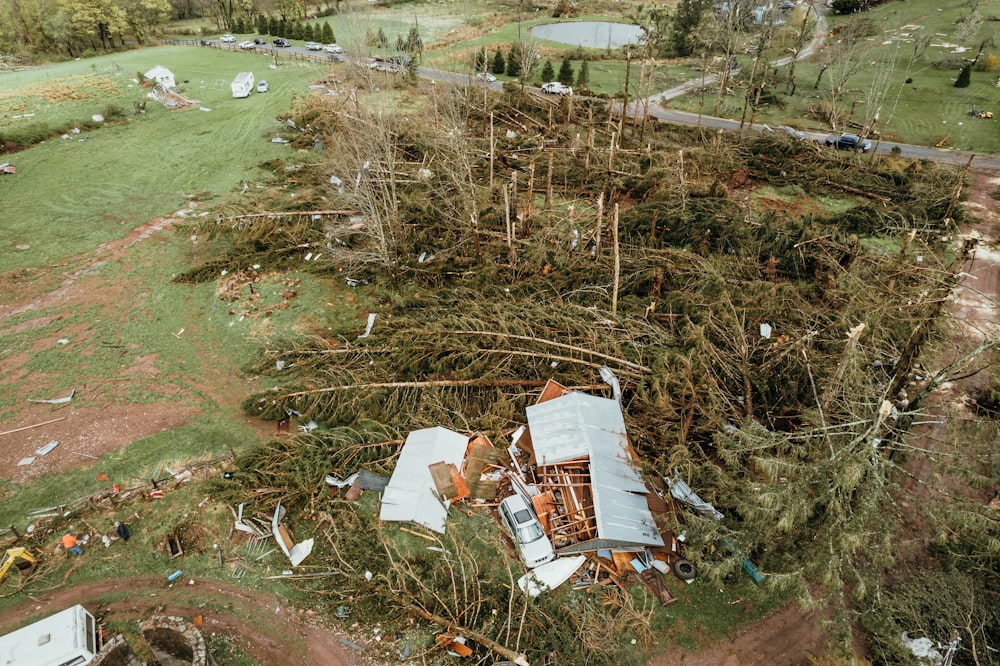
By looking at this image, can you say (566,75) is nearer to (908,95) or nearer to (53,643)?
(908,95)

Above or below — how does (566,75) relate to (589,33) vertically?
below

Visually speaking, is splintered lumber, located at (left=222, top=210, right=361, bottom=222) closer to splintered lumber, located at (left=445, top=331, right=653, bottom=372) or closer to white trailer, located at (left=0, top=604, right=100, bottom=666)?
splintered lumber, located at (left=445, top=331, right=653, bottom=372)

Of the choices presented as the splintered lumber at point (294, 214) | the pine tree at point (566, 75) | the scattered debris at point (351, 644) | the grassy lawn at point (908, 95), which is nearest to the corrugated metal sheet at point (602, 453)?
the scattered debris at point (351, 644)

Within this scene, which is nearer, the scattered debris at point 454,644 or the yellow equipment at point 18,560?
the scattered debris at point 454,644

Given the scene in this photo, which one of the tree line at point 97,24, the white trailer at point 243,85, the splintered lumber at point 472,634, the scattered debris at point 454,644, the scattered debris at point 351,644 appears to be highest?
the tree line at point 97,24

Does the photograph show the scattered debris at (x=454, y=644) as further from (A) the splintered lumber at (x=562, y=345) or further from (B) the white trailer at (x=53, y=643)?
(A) the splintered lumber at (x=562, y=345)

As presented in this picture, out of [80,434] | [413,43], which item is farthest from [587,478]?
[413,43]

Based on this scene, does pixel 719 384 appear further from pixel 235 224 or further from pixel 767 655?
pixel 235 224
